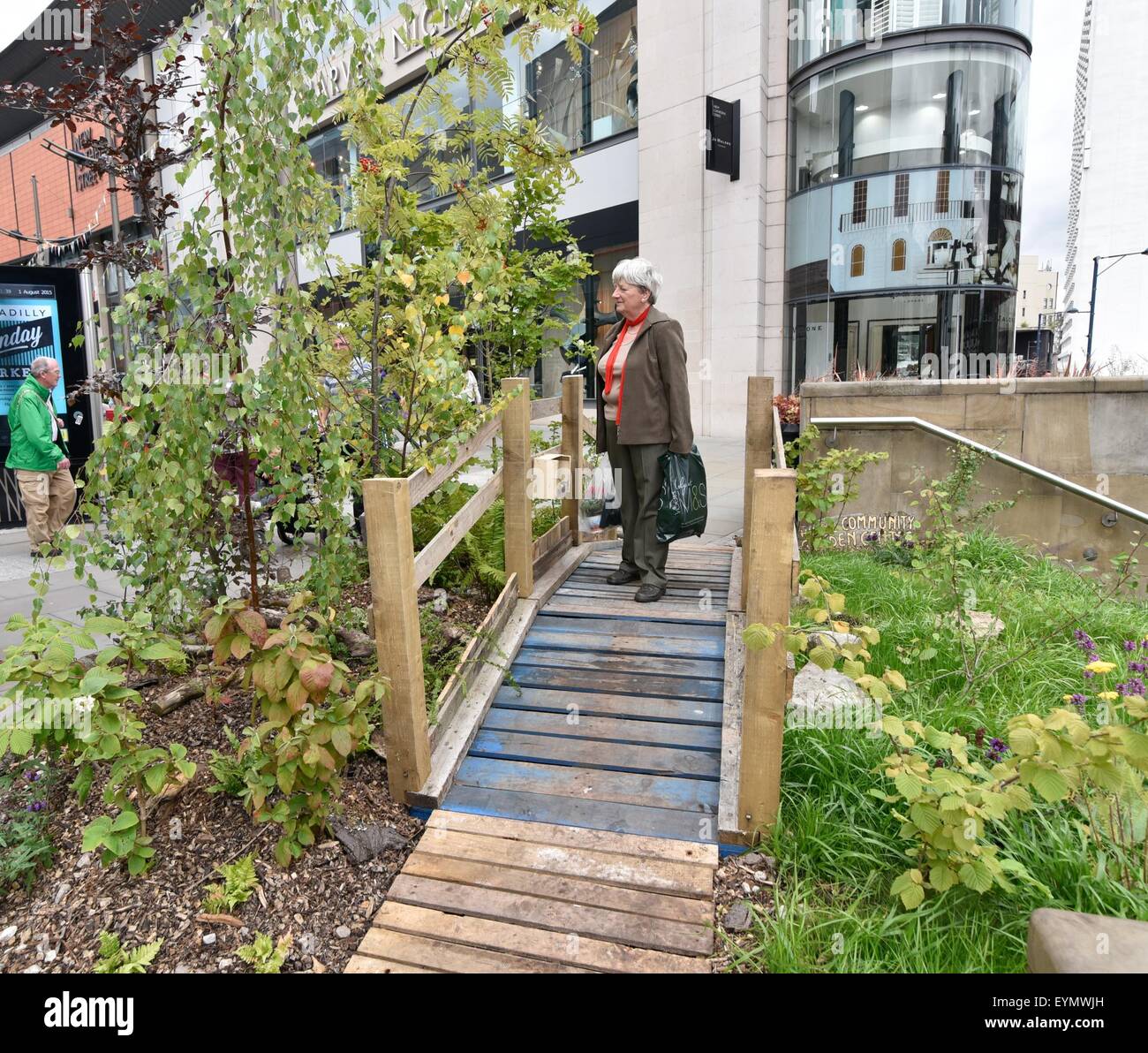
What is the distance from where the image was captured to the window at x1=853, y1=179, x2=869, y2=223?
1330 cm

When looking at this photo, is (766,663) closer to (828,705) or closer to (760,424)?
(828,705)

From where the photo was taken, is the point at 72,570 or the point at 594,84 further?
the point at 594,84

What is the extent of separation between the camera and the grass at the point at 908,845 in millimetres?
2420

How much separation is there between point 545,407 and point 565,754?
99.7 inches

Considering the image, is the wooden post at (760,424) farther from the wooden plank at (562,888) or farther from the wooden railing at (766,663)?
the wooden plank at (562,888)

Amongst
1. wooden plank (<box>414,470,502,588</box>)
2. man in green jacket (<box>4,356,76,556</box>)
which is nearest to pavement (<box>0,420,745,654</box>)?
man in green jacket (<box>4,356,76,556</box>)

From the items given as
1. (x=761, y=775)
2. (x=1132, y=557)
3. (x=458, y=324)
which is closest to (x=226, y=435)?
(x=458, y=324)

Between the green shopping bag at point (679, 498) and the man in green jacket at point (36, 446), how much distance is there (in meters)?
6.01

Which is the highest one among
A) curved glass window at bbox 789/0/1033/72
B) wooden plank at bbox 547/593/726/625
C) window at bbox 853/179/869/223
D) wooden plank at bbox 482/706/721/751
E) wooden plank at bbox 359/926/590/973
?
curved glass window at bbox 789/0/1033/72

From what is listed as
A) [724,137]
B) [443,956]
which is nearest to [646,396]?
[443,956]

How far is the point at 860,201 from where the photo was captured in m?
13.3

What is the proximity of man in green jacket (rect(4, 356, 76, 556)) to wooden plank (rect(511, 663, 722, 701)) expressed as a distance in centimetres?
581

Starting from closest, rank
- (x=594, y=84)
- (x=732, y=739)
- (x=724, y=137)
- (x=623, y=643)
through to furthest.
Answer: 1. (x=732, y=739)
2. (x=623, y=643)
3. (x=724, y=137)
4. (x=594, y=84)

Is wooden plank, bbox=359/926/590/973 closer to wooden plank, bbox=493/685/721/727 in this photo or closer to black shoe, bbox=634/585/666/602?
wooden plank, bbox=493/685/721/727
